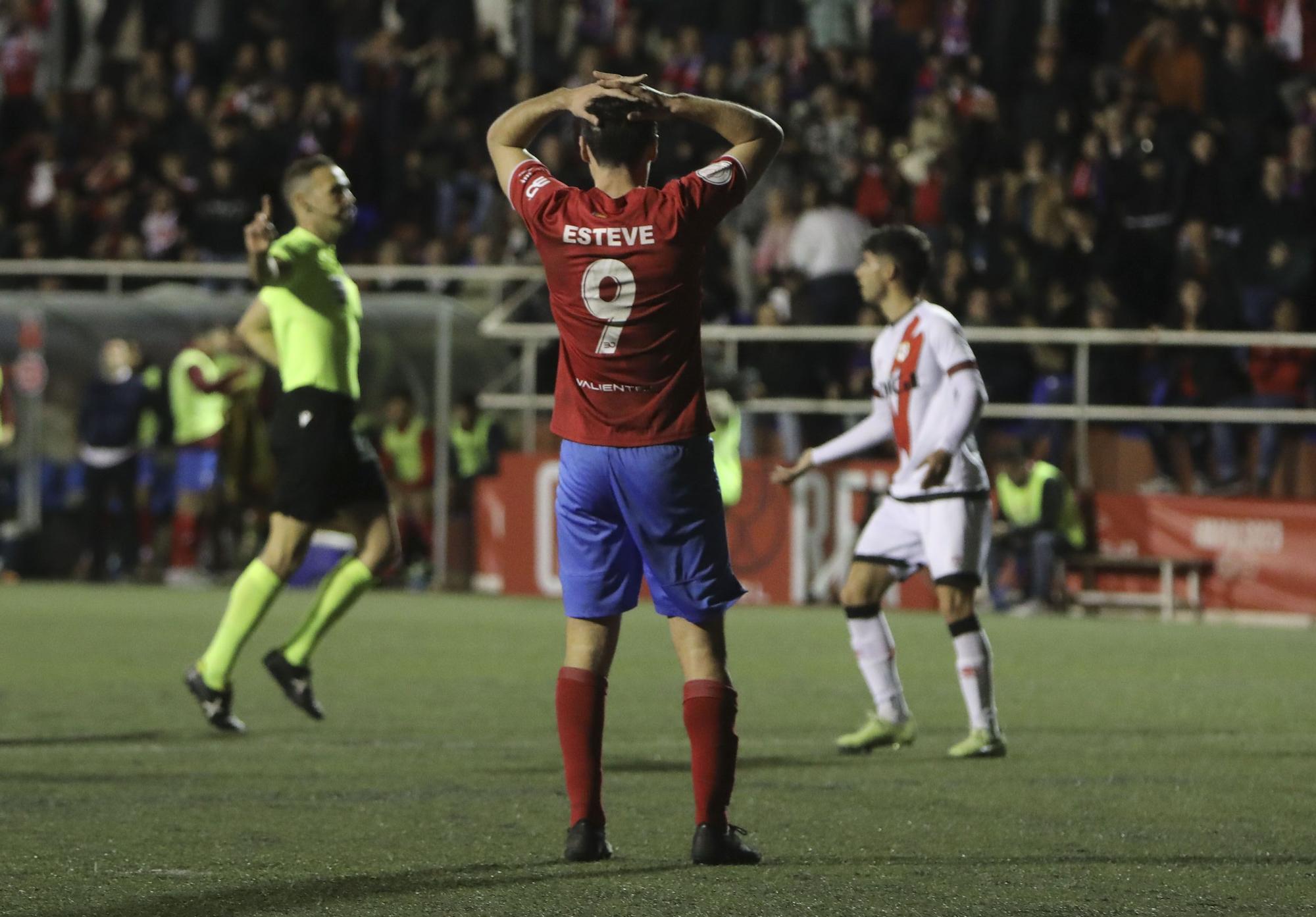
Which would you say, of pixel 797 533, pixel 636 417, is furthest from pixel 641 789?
pixel 797 533

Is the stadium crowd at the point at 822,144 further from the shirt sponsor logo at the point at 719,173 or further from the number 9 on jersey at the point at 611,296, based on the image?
the number 9 on jersey at the point at 611,296

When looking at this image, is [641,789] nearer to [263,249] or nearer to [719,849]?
[719,849]

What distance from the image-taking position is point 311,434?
963cm

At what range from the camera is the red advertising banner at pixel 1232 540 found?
16.6 meters

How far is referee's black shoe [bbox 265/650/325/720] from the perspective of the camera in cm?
956

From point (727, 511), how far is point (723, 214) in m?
12.1

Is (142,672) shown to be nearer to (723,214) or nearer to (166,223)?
(723,214)

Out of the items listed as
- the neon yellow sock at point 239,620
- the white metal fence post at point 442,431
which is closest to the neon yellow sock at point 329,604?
the neon yellow sock at point 239,620

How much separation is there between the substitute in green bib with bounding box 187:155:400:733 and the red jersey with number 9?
3.67 metres

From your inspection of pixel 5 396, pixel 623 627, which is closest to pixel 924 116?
pixel 623 627

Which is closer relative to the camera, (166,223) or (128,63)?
(166,223)

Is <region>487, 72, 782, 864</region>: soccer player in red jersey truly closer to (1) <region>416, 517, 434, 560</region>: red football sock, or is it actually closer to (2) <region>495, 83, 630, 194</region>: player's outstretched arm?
(2) <region>495, 83, 630, 194</region>: player's outstretched arm

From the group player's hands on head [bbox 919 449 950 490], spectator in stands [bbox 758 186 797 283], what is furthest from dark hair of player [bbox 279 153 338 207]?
spectator in stands [bbox 758 186 797 283]

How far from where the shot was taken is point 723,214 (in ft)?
19.7
